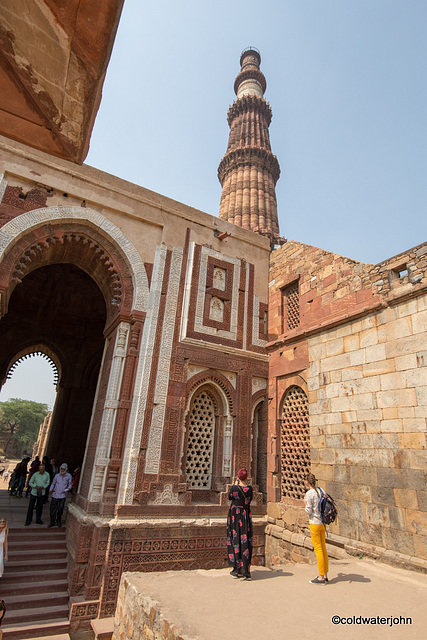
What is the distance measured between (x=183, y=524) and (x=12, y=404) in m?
46.7

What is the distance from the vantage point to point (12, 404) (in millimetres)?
46250

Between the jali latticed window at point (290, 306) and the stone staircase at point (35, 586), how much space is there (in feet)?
19.4

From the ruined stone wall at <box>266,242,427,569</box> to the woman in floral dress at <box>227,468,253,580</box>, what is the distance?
5.74ft

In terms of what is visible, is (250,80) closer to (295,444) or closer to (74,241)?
(74,241)

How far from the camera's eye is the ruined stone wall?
4.93m

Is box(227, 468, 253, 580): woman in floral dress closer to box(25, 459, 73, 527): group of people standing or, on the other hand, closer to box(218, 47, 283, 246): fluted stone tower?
box(25, 459, 73, 527): group of people standing

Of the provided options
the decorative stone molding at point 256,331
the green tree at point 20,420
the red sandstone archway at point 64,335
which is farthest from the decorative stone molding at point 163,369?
the green tree at point 20,420

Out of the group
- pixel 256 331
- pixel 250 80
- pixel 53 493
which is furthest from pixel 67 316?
pixel 250 80

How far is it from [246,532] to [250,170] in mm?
20278

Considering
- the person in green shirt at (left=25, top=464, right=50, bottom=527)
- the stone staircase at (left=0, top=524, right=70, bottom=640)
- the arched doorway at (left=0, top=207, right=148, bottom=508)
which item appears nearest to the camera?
the stone staircase at (left=0, top=524, right=70, bottom=640)

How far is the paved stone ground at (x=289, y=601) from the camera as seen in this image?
2.91 metres

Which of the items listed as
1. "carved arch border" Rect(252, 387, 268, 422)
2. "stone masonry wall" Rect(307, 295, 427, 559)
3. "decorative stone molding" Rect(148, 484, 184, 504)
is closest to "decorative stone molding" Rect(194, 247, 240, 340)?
"carved arch border" Rect(252, 387, 268, 422)

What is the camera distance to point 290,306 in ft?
27.5

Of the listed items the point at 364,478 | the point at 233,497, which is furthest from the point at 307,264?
the point at 233,497
